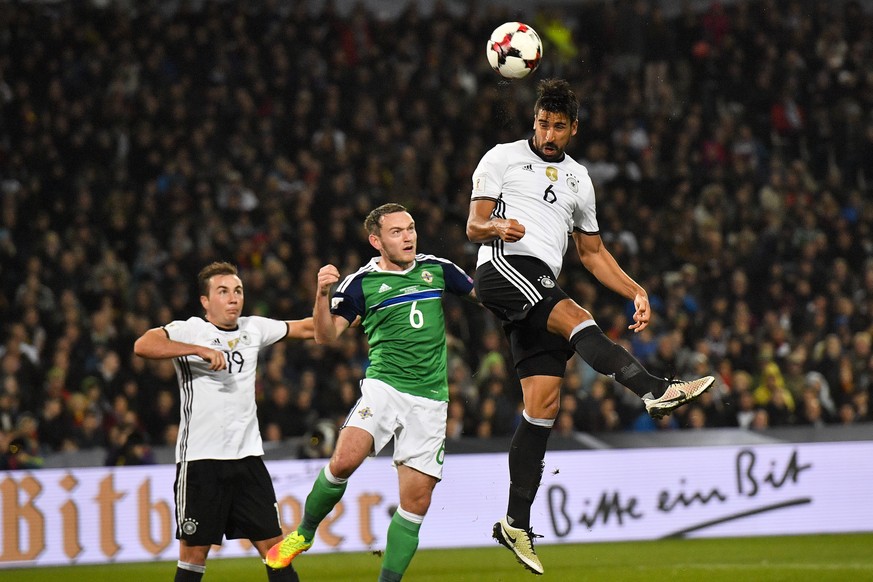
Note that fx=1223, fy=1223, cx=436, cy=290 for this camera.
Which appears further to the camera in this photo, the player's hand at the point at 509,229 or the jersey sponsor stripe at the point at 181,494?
the jersey sponsor stripe at the point at 181,494

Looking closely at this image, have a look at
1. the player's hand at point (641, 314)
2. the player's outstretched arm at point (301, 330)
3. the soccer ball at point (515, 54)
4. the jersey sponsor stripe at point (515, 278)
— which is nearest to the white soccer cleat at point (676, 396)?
the player's hand at point (641, 314)

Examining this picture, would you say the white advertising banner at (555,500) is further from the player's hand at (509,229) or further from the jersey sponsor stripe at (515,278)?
the player's hand at (509,229)

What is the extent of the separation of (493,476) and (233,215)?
5.41m

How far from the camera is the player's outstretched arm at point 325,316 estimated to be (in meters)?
6.39

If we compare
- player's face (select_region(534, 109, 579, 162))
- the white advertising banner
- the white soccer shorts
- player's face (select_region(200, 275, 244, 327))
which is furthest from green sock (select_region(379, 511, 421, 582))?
the white advertising banner

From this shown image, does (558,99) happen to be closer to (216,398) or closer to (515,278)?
(515,278)

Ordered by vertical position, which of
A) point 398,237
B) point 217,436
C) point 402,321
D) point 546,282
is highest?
point 398,237

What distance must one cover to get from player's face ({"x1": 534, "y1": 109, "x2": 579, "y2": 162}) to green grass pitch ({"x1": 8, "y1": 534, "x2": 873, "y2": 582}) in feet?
11.3

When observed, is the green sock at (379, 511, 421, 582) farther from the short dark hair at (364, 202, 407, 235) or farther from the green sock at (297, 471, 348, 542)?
the short dark hair at (364, 202, 407, 235)

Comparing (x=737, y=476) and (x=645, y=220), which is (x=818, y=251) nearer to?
(x=645, y=220)

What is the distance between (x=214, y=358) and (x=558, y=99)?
2.36 meters

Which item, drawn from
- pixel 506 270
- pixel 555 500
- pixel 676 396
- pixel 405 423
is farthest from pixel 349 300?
pixel 555 500

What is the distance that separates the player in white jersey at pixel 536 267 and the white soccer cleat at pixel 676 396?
63 centimetres

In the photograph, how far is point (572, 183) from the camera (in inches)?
271
